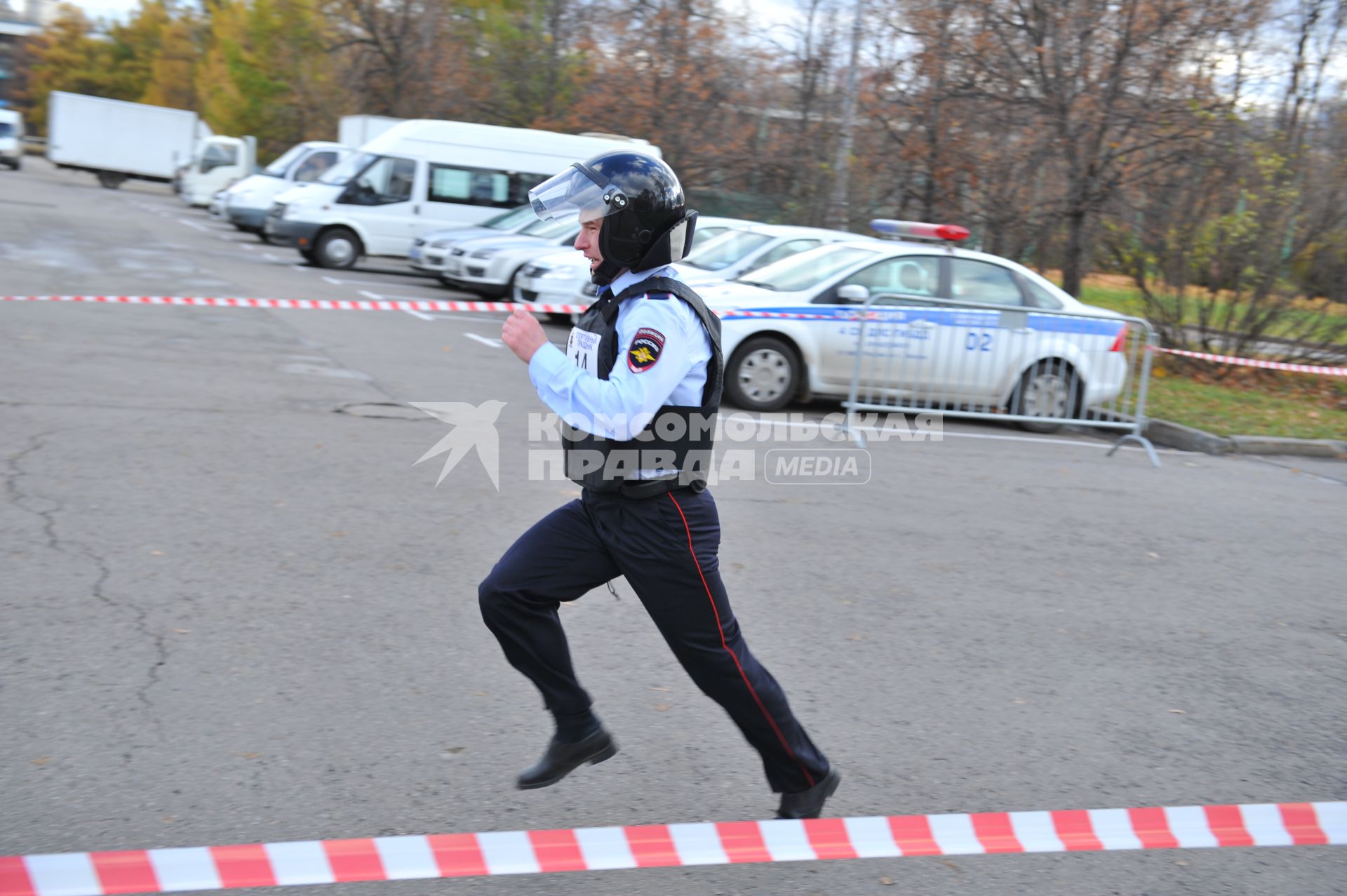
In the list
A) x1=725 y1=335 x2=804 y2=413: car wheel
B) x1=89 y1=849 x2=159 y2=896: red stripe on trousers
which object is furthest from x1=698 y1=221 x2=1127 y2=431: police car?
x1=89 y1=849 x2=159 y2=896: red stripe on trousers

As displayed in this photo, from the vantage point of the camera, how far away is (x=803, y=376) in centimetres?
1145

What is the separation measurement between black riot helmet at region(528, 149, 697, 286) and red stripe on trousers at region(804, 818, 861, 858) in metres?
1.52

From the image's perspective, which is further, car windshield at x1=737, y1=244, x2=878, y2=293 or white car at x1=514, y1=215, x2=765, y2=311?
white car at x1=514, y1=215, x2=765, y2=311

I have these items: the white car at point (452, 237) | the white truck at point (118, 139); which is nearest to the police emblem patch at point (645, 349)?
the white car at point (452, 237)

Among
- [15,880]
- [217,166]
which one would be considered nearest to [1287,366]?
[15,880]

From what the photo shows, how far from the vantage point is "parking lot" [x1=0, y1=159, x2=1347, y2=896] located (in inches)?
142

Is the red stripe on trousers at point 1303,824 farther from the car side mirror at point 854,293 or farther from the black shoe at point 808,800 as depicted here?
the car side mirror at point 854,293

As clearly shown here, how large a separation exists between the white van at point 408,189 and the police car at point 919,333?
9725 millimetres

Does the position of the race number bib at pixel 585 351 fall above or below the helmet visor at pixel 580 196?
below

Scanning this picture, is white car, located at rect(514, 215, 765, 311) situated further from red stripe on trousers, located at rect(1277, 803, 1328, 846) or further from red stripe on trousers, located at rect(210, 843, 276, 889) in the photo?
red stripe on trousers, located at rect(210, 843, 276, 889)

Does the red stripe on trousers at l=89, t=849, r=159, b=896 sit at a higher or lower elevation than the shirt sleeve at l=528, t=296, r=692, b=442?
lower

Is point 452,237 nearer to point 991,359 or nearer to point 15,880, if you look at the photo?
point 991,359

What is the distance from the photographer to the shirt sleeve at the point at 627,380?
3072 mm

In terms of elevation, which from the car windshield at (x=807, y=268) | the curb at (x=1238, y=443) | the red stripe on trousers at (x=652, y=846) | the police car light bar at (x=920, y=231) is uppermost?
the police car light bar at (x=920, y=231)
